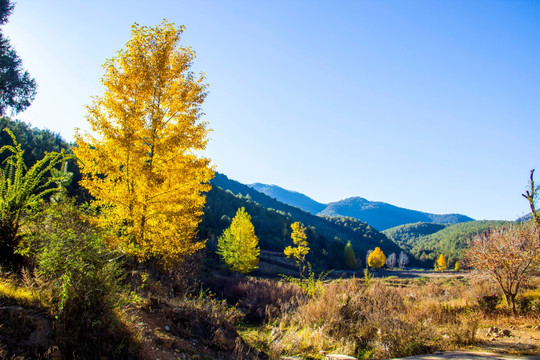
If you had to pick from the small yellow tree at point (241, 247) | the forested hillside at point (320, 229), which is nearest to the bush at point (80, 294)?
the small yellow tree at point (241, 247)

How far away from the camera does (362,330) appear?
737 cm

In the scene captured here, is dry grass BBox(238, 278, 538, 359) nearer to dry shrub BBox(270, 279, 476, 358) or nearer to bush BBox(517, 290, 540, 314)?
dry shrub BBox(270, 279, 476, 358)

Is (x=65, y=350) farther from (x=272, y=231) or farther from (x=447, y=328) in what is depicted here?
(x=272, y=231)

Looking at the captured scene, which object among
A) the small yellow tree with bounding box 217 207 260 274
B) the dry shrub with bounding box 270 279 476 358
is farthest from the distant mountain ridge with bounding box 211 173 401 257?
the dry shrub with bounding box 270 279 476 358

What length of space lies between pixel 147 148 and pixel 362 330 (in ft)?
24.0

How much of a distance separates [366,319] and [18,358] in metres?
7.45

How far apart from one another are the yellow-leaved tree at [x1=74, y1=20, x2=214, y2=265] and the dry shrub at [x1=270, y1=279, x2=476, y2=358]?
13.7 feet

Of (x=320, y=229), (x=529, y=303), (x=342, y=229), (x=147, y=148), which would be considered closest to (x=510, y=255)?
(x=529, y=303)

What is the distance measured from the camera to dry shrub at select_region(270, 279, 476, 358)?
22.2 feet

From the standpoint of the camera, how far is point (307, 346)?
6777 millimetres

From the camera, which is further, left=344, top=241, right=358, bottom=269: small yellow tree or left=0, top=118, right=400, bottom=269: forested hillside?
left=344, top=241, right=358, bottom=269: small yellow tree

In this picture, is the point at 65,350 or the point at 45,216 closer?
the point at 65,350

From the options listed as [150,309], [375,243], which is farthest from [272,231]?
[150,309]

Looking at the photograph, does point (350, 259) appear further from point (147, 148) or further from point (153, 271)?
point (147, 148)
